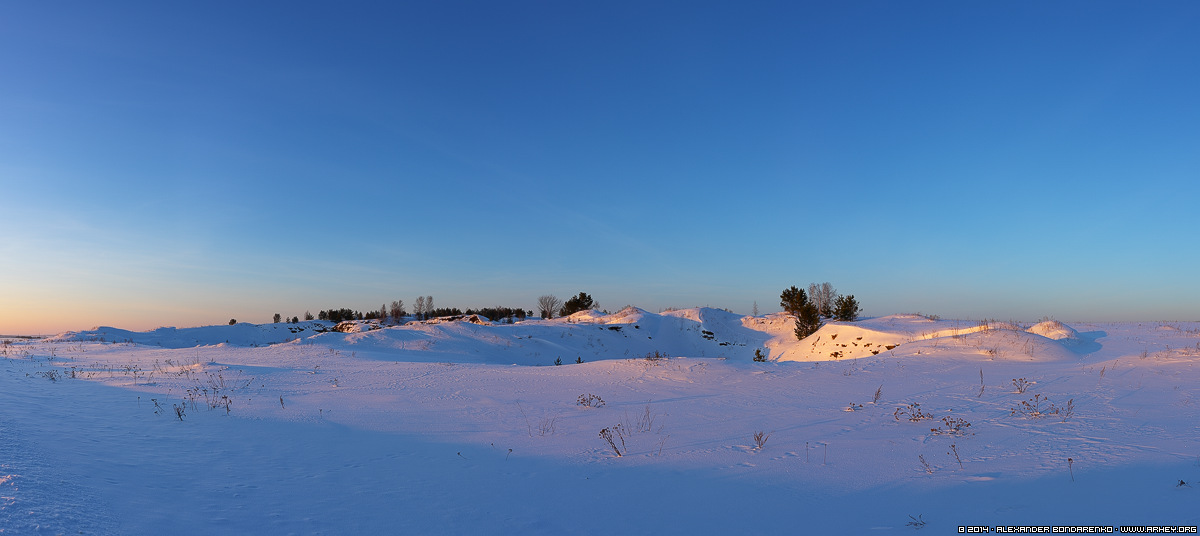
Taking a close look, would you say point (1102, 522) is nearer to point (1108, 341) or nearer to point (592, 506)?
point (592, 506)

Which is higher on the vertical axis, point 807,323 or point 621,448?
point 807,323

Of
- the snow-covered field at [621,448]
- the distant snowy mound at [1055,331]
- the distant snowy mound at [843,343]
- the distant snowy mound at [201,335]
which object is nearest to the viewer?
the snow-covered field at [621,448]

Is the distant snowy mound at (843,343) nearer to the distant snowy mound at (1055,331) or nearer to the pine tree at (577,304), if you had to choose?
the distant snowy mound at (1055,331)

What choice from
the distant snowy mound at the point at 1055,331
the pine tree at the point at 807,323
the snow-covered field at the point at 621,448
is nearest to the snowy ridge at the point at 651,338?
the distant snowy mound at the point at 1055,331

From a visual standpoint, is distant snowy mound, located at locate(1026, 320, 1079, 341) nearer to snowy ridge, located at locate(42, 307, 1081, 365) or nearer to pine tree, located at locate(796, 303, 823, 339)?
snowy ridge, located at locate(42, 307, 1081, 365)

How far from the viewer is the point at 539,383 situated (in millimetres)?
10172

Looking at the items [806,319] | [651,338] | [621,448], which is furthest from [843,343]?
[621,448]

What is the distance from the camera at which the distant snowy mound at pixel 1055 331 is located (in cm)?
1473

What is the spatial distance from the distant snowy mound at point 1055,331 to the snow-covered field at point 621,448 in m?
4.65

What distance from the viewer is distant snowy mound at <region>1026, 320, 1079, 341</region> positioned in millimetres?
14734

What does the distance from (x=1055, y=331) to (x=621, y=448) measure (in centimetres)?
1712

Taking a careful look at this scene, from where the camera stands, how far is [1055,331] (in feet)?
51.9

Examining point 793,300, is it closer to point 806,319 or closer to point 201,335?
point 806,319

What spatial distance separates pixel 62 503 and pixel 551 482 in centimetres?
300
